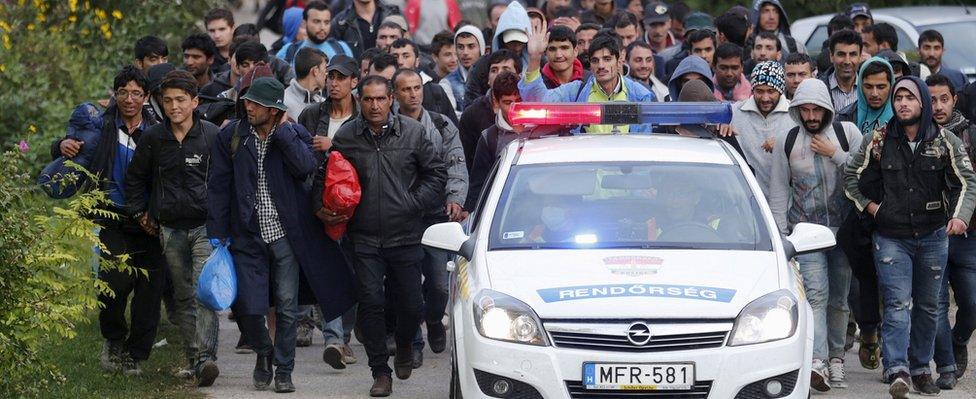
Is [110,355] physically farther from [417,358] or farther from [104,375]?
[417,358]

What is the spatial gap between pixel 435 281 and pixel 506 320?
3.32m

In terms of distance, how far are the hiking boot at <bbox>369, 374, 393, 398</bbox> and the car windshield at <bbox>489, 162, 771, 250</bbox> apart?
1658 millimetres

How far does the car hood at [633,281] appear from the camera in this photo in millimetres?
8094

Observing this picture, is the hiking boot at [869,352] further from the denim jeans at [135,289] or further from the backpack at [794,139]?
the denim jeans at [135,289]

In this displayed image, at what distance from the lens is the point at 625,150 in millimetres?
9438

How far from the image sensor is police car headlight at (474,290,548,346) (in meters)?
8.12

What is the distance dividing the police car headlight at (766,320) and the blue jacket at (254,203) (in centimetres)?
309

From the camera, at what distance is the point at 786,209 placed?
10.8 meters

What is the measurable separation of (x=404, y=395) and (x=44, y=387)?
2.07 meters

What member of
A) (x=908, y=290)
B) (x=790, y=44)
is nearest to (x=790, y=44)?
(x=790, y=44)

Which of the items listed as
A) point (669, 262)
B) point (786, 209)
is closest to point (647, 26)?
point (786, 209)

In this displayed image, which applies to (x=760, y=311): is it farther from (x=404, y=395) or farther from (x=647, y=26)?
(x=647, y=26)

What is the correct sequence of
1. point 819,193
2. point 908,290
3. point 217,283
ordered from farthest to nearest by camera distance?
1. point 819,193
2. point 908,290
3. point 217,283

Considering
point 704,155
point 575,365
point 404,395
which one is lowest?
point 404,395
